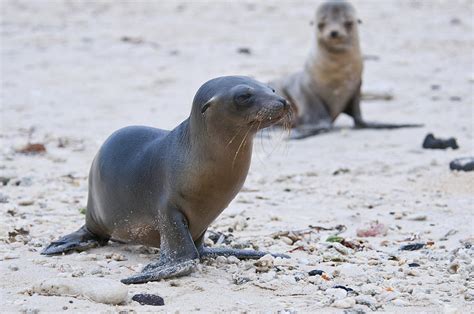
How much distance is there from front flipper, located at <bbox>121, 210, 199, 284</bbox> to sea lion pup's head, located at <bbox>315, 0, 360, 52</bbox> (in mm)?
4208

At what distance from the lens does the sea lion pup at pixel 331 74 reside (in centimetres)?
764

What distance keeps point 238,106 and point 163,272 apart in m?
0.62

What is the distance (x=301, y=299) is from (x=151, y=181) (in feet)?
2.56

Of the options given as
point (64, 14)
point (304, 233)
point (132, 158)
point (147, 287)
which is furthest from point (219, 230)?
point (64, 14)

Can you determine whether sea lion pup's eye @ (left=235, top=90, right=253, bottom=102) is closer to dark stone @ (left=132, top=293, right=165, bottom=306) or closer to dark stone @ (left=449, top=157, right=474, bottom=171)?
dark stone @ (left=132, top=293, right=165, bottom=306)

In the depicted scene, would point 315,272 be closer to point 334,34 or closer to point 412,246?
point 412,246

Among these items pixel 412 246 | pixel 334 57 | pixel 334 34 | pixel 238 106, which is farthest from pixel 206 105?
pixel 334 57

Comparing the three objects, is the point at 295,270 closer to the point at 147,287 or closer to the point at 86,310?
the point at 147,287

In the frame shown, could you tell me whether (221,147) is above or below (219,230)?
above

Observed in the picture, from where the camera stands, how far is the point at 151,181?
3752mm

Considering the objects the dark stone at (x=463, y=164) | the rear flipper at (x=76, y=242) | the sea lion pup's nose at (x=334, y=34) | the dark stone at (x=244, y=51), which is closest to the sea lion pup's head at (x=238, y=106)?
the rear flipper at (x=76, y=242)

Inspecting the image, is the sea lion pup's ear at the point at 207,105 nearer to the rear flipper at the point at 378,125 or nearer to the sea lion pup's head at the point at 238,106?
the sea lion pup's head at the point at 238,106

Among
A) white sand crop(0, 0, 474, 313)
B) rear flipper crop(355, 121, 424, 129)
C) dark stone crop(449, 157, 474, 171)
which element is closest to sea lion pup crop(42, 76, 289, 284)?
white sand crop(0, 0, 474, 313)

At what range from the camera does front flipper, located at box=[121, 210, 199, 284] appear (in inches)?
139
